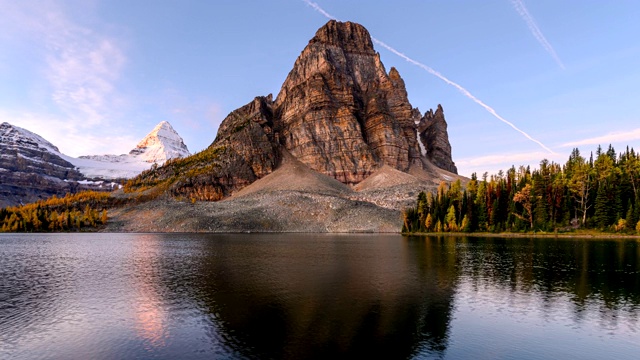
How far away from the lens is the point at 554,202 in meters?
145

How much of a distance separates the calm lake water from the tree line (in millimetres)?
86446

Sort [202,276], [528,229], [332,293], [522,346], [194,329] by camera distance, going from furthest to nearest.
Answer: [528,229]
[202,276]
[332,293]
[194,329]
[522,346]

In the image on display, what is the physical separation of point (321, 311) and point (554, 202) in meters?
144

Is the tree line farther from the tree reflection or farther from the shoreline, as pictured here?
the tree reflection

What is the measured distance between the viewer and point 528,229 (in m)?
144

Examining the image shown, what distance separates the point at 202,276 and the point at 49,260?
1603 inches

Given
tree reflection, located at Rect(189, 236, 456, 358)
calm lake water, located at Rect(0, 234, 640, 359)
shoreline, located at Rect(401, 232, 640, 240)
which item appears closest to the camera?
calm lake water, located at Rect(0, 234, 640, 359)

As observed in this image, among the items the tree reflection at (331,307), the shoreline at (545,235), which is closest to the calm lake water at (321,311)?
the tree reflection at (331,307)

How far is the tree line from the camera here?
13357 cm

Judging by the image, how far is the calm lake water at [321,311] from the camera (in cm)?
2555

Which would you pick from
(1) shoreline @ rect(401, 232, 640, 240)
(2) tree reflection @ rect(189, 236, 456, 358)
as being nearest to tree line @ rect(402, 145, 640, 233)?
→ (1) shoreline @ rect(401, 232, 640, 240)

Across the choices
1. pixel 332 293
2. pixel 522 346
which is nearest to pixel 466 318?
pixel 522 346

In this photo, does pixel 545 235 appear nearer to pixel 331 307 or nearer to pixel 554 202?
pixel 554 202

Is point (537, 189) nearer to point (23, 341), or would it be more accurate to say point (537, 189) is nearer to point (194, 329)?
point (194, 329)
